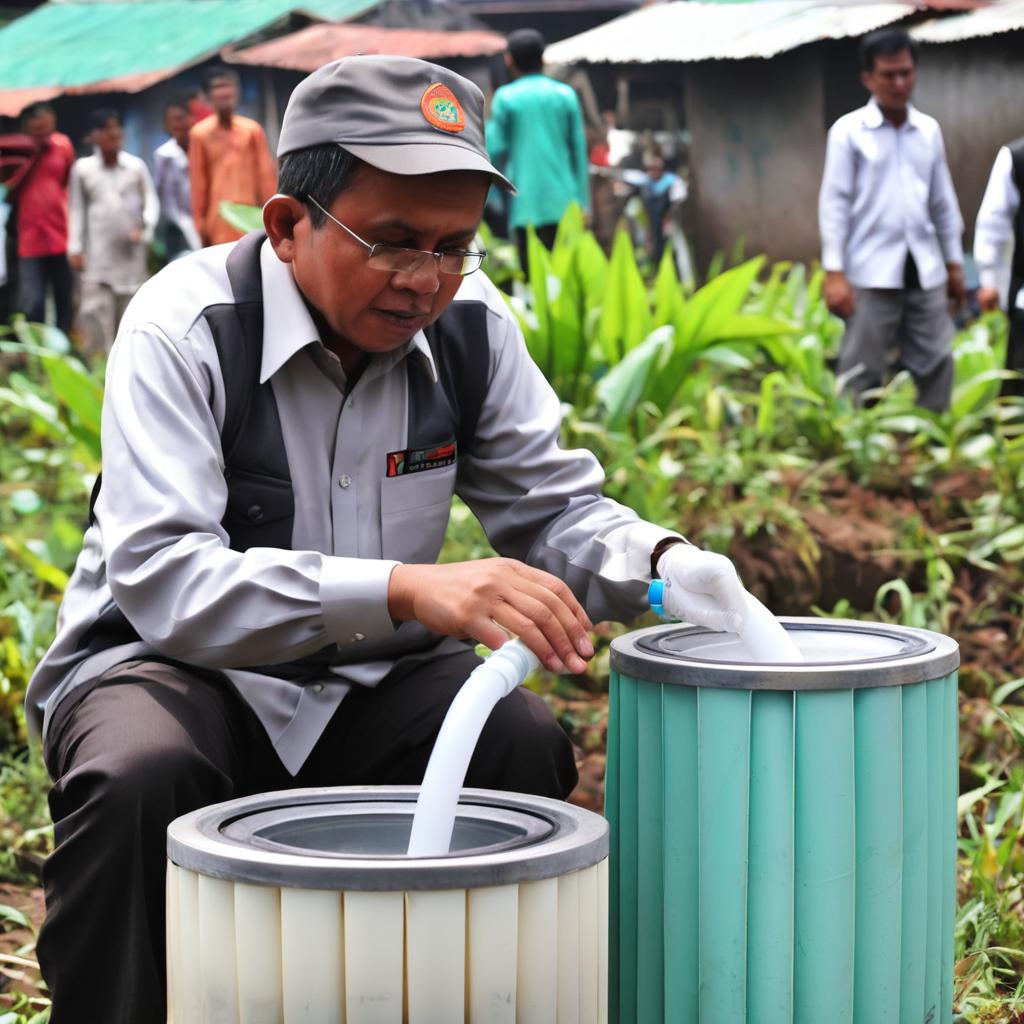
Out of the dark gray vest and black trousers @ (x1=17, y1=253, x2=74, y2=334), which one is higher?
black trousers @ (x1=17, y1=253, x2=74, y2=334)

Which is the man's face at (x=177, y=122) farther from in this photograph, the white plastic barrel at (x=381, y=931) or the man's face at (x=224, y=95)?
the white plastic barrel at (x=381, y=931)

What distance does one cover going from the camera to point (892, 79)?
6121mm

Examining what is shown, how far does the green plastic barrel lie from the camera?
1.72 meters

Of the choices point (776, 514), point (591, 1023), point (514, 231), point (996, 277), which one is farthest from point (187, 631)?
point (514, 231)

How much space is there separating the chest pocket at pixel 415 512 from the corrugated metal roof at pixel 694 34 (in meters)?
5.16

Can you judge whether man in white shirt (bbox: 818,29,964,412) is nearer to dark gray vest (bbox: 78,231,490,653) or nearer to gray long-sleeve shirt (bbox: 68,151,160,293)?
gray long-sleeve shirt (bbox: 68,151,160,293)

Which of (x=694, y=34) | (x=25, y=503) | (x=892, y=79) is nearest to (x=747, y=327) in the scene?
(x=892, y=79)

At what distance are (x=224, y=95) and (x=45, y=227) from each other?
0.99m

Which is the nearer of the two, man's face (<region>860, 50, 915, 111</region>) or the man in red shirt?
man's face (<region>860, 50, 915, 111</region>)

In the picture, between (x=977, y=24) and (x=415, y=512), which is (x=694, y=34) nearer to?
(x=977, y=24)

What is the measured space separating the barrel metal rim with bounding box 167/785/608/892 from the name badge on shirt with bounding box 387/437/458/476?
1.80 feet

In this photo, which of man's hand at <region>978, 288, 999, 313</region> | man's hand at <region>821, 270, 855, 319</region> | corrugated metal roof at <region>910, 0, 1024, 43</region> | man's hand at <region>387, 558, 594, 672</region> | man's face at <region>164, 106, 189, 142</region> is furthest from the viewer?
man's face at <region>164, 106, 189, 142</region>

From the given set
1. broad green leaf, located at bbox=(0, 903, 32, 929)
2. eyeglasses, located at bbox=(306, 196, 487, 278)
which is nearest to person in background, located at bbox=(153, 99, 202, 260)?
broad green leaf, located at bbox=(0, 903, 32, 929)

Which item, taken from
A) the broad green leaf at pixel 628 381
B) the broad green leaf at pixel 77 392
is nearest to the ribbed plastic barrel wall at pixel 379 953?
the broad green leaf at pixel 628 381
